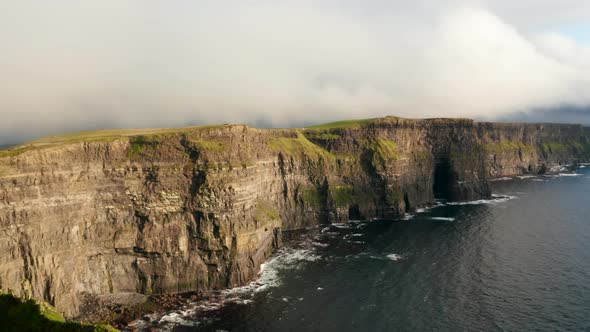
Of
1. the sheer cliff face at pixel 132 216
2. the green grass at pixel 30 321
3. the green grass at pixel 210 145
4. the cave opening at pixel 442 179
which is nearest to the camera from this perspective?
the green grass at pixel 30 321

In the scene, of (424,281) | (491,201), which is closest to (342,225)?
(424,281)

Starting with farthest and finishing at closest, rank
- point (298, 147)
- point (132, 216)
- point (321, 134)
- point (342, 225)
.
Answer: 1. point (321, 134)
2. point (298, 147)
3. point (342, 225)
4. point (132, 216)

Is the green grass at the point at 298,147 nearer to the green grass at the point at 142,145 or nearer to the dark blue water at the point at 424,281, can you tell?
the dark blue water at the point at 424,281

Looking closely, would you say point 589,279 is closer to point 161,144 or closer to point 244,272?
point 244,272

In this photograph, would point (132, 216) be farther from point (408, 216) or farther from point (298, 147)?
point (408, 216)

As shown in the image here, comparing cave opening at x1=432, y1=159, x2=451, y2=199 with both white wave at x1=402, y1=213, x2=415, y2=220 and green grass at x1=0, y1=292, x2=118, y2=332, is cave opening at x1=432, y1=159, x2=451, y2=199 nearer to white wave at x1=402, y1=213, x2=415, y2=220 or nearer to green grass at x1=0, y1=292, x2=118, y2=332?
white wave at x1=402, y1=213, x2=415, y2=220

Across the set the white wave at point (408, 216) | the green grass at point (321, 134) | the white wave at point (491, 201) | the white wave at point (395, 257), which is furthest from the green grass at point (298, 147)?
the white wave at point (491, 201)
